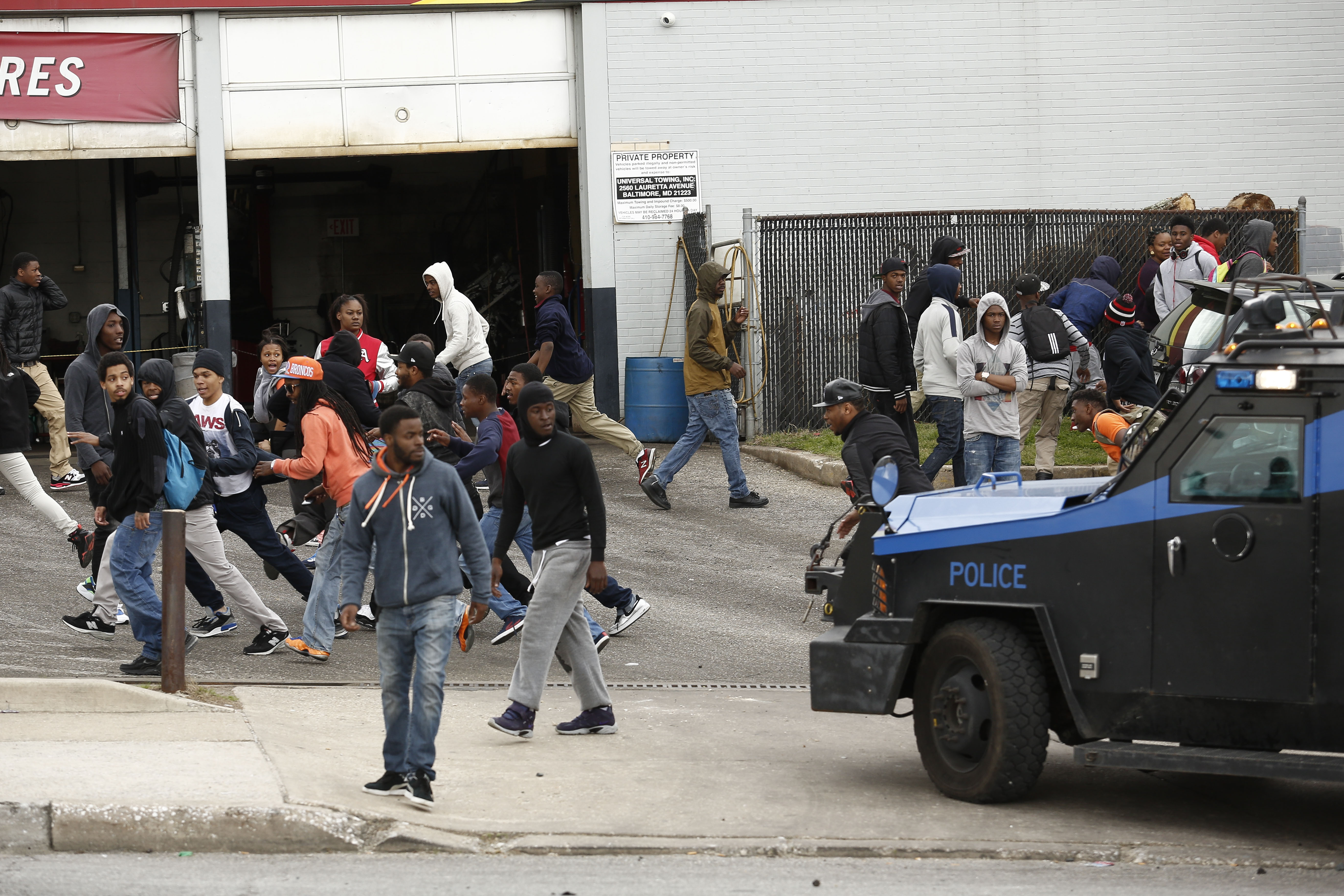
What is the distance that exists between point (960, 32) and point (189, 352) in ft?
31.6

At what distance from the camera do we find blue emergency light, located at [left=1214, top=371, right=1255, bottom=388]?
593cm

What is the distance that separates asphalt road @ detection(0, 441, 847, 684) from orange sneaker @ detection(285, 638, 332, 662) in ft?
0.24

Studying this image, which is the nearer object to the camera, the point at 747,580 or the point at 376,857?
the point at 376,857

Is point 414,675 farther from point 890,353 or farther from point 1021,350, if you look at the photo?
point 890,353

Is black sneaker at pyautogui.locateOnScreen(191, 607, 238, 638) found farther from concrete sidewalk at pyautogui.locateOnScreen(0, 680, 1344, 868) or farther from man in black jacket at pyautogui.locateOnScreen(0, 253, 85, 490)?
man in black jacket at pyautogui.locateOnScreen(0, 253, 85, 490)

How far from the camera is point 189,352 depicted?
18391 mm

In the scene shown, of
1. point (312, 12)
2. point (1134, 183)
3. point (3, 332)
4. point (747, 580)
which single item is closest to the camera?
point (747, 580)

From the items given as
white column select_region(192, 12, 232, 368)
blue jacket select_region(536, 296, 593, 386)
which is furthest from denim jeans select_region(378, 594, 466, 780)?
white column select_region(192, 12, 232, 368)

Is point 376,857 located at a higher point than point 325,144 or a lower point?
lower

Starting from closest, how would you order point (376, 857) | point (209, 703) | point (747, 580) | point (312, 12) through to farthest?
1. point (376, 857)
2. point (209, 703)
3. point (747, 580)
4. point (312, 12)

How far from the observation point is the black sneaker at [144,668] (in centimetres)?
870

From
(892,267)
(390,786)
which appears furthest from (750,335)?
(390,786)

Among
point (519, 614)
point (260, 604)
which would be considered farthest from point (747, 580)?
point (260, 604)

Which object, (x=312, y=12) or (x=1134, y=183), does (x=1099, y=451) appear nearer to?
(x=1134, y=183)
